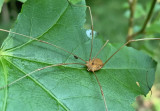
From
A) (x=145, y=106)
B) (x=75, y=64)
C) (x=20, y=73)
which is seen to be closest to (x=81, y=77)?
(x=75, y=64)

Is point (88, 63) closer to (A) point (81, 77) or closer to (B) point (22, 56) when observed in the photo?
(A) point (81, 77)

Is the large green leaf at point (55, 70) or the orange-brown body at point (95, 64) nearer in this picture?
the large green leaf at point (55, 70)

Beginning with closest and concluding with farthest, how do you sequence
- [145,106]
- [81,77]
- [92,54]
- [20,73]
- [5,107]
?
[5,107], [20,73], [81,77], [92,54], [145,106]

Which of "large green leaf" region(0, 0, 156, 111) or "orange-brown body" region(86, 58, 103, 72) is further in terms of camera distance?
"orange-brown body" region(86, 58, 103, 72)
